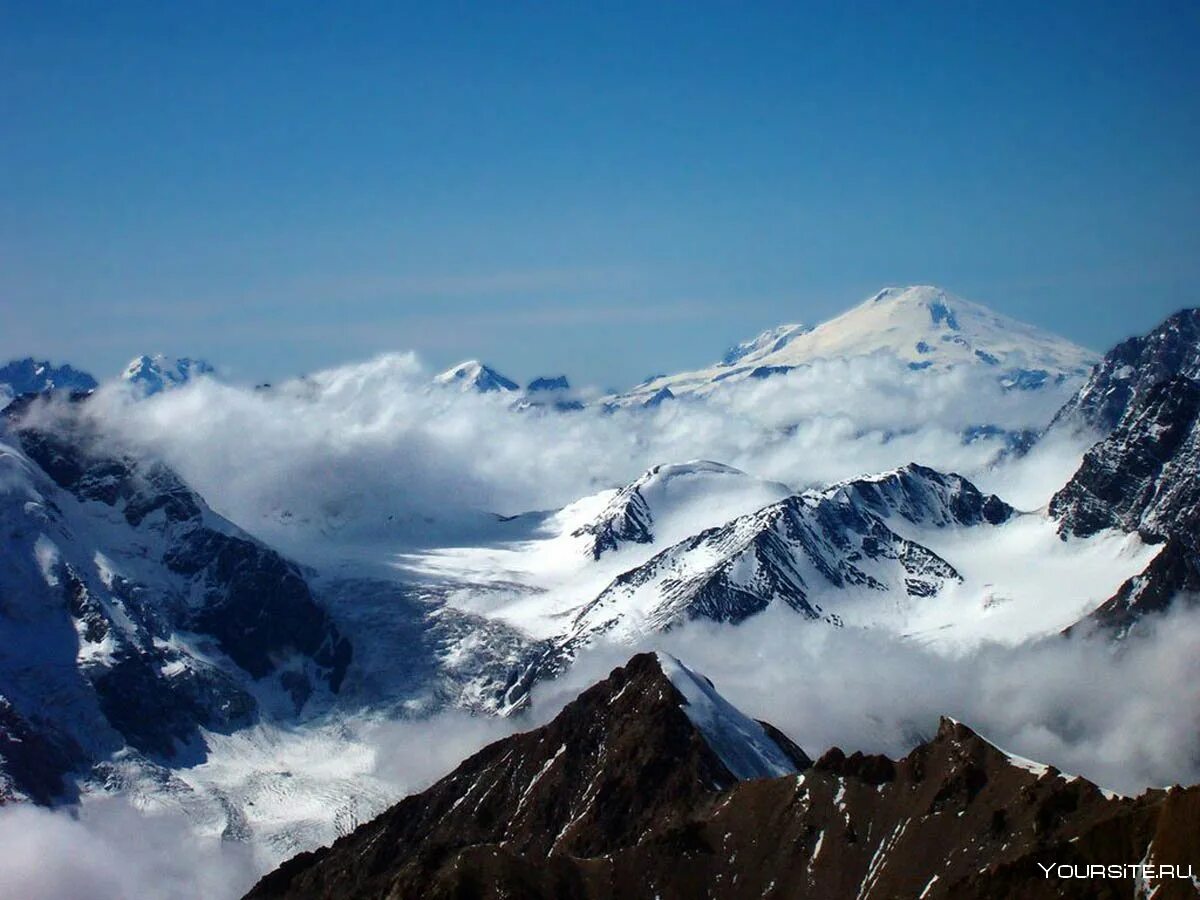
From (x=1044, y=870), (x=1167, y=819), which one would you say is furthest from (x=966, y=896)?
(x=1167, y=819)

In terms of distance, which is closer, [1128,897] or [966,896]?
[1128,897]

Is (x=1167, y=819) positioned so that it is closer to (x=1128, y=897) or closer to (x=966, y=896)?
(x=1128, y=897)

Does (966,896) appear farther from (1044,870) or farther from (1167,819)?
(1167,819)

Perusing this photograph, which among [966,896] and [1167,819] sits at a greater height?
[1167,819]

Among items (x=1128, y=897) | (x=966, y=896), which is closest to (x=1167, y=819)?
(x=1128, y=897)
